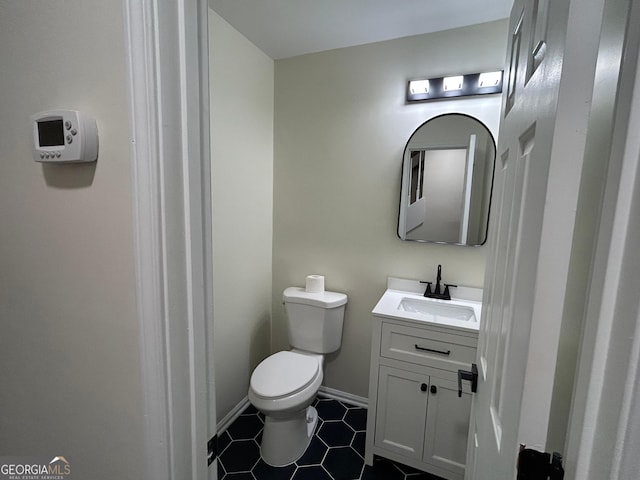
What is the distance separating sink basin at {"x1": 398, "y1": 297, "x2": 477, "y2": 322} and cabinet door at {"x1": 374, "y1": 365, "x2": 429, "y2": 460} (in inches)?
14.0

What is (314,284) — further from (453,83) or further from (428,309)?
(453,83)

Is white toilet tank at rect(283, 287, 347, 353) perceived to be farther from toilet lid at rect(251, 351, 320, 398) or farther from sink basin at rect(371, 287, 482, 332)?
sink basin at rect(371, 287, 482, 332)

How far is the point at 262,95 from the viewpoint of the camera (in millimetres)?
2041

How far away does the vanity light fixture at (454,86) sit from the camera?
1.62 metres

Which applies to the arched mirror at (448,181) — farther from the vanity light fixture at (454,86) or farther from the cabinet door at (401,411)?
the cabinet door at (401,411)

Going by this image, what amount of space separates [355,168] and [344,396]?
5.35 feet

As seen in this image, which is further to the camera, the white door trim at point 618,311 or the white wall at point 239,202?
the white wall at point 239,202

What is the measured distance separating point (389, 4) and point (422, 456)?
230 centimetres

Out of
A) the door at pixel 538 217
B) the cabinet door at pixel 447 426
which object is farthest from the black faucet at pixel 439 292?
the door at pixel 538 217

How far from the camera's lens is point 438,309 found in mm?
1773

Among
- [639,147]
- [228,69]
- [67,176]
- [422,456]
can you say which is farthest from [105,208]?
[422,456]

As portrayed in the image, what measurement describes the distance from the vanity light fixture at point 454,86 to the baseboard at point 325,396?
6.60 ft

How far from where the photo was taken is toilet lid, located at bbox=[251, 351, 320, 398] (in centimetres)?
156

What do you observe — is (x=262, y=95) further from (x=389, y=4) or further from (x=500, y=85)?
(x=500, y=85)
